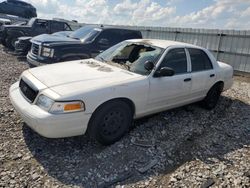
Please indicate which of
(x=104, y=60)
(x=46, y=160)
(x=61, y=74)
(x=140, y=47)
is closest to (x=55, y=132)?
(x=46, y=160)

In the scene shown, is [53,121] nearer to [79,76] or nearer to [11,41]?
[79,76]

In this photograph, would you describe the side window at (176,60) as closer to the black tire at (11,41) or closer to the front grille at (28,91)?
the front grille at (28,91)

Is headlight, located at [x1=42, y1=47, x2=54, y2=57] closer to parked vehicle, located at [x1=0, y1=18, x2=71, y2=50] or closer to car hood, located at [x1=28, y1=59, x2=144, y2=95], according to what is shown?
car hood, located at [x1=28, y1=59, x2=144, y2=95]

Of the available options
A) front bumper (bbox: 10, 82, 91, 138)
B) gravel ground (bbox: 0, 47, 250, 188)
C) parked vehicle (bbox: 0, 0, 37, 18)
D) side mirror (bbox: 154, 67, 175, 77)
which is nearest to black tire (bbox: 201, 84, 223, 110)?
gravel ground (bbox: 0, 47, 250, 188)

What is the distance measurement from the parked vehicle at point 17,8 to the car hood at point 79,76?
25.5 meters

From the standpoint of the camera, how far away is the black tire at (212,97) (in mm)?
6039

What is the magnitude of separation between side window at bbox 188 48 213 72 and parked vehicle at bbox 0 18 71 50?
9954 mm

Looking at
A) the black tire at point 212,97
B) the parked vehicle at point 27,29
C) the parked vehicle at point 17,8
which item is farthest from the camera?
the parked vehicle at point 17,8

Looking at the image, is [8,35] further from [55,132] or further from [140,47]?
[55,132]

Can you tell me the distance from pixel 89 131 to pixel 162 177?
1.22 m

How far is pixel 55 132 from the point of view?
3.46 m

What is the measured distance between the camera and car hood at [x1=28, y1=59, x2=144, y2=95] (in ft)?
12.0

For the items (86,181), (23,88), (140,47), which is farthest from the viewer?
(140,47)

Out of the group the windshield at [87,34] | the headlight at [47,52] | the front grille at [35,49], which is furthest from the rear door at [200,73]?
the front grille at [35,49]
